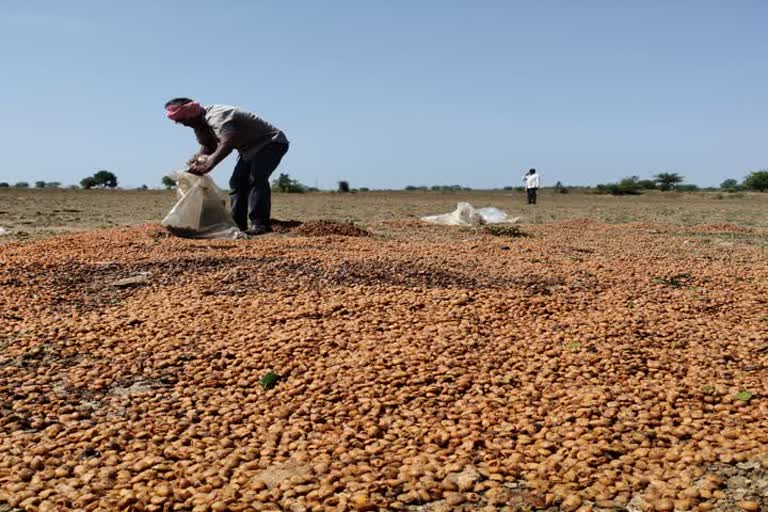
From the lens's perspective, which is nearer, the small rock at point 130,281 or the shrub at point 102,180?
the small rock at point 130,281

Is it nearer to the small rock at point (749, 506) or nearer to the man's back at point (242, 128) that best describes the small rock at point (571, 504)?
the small rock at point (749, 506)

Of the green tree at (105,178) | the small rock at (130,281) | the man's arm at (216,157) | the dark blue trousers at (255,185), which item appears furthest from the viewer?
the green tree at (105,178)

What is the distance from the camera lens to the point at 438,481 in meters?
2.40

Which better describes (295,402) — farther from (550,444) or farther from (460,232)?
(460,232)

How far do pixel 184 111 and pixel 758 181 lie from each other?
39660 millimetres

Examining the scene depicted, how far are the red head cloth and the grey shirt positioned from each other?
165 mm

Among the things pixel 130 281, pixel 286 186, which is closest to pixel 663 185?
pixel 286 186

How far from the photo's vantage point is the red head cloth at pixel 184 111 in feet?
25.6

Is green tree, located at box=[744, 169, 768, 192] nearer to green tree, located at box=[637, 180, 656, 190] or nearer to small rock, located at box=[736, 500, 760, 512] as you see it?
green tree, located at box=[637, 180, 656, 190]

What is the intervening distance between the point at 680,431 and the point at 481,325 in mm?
1474

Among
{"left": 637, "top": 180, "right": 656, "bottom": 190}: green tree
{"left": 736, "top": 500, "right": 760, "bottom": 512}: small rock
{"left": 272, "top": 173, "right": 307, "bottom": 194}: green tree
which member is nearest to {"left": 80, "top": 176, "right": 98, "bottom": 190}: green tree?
{"left": 272, "top": 173, "right": 307, "bottom": 194}: green tree

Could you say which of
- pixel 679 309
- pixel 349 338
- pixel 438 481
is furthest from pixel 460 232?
pixel 438 481

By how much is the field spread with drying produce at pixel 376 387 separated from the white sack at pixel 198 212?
6.32ft

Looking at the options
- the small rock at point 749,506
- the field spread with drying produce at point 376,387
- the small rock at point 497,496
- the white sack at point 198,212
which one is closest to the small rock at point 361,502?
the field spread with drying produce at point 376,387
